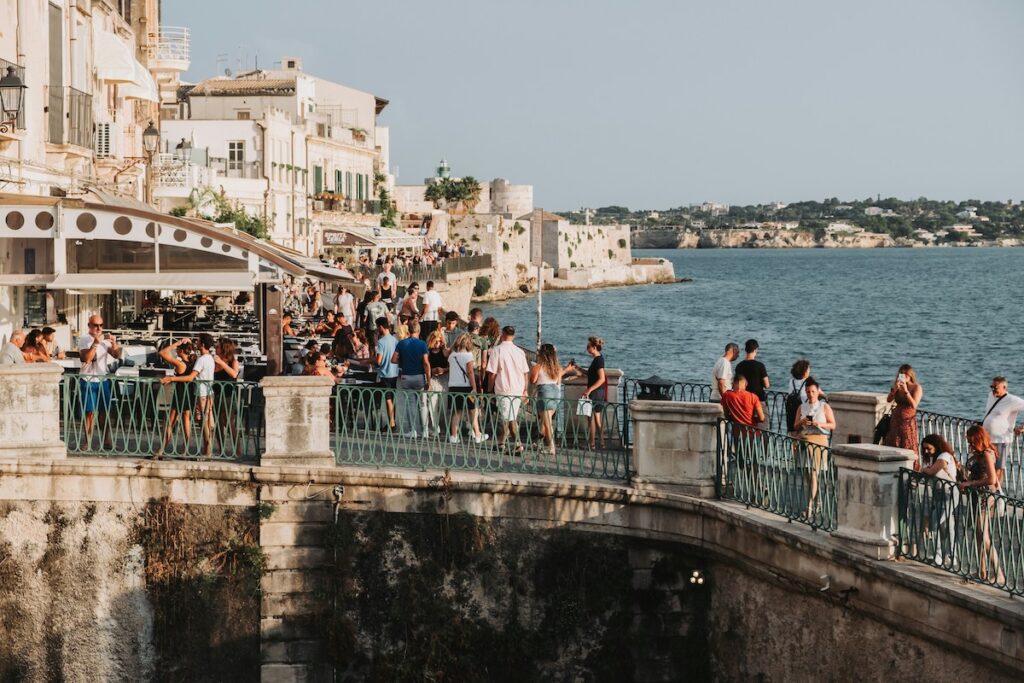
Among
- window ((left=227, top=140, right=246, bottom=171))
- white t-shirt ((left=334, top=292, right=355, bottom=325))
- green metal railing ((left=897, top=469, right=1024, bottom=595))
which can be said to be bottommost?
green metal railing ((left=897, top=469, right=1024, bottom=595))

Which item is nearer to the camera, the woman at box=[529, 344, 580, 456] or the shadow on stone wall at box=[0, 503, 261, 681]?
the shadow on stone wall at box=[0, 503, 261, 681]

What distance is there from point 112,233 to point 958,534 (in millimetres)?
9839

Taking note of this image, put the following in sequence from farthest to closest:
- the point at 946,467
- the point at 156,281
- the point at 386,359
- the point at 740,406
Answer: the point at 156,281 < the point at 386,359 < the point at 740,406 < the point at 946,467

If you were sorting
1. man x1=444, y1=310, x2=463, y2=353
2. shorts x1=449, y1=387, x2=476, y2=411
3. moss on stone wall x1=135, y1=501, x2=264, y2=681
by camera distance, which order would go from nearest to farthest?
moss on stone wall x1=135, y1=501, x2=264, y2=681
shorts x1=449, y1=387, x2=476, y2=411
man x1=444, y1=310, x2=463, y2=353

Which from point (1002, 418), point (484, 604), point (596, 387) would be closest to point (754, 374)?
point (596, 387)

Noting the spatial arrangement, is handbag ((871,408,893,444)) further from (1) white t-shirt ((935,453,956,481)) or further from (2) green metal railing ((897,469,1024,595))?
(2) green metal railing ((897,469,1024,595))

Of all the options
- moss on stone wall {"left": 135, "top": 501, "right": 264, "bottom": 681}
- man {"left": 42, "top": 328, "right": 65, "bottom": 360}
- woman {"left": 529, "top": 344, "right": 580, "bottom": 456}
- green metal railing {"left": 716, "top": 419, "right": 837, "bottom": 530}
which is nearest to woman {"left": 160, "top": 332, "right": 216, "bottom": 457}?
moss on stone wall {"left": 135, "top": 501, "right": 264, "bottom": 681}

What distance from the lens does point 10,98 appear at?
17.4 metres

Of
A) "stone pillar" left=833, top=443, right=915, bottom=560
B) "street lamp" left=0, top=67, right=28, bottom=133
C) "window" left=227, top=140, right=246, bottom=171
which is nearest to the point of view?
"stone pillar" left=833, top=443, right=915, bottom=560

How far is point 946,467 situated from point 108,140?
65.5ft

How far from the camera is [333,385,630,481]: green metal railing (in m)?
13.8

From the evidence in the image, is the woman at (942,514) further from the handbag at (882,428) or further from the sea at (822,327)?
the sea at (822,327)

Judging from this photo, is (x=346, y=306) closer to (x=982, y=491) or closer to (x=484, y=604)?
(x=484, y=604)

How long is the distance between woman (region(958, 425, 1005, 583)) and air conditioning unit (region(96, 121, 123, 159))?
18572 mm
